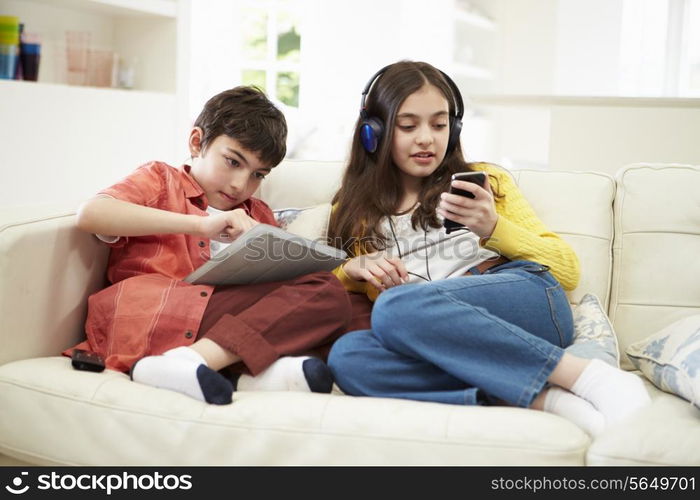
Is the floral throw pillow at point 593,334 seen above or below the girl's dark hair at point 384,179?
below

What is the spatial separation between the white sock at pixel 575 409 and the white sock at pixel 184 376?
1.73 ft

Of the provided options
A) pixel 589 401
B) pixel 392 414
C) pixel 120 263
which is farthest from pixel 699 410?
pixel 120 263

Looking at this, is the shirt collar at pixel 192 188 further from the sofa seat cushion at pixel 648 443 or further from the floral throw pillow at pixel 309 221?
the sofa seat cushion at pixel 648 443

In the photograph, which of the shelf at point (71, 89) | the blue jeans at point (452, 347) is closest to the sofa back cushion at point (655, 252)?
the blue jeans at point (452, 347)

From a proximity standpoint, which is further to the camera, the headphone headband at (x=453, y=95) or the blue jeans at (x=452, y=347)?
the headphone headband at (x=453, y=95)

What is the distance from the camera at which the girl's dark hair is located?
173 centimetres

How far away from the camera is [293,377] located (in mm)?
1384

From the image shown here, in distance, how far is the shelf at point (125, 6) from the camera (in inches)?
108

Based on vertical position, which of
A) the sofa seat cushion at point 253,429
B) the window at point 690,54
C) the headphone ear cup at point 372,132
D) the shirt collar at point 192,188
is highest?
the window at point 690,54

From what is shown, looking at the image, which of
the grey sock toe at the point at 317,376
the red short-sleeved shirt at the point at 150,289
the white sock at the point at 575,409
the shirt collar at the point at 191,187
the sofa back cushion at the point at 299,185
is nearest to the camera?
the white sock at the point at 575,409

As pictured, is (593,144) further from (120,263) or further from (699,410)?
(120,263)

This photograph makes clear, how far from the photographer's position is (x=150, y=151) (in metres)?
3.01

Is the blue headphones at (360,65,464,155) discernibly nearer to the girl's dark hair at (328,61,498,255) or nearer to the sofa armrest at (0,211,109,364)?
the girl's dark hair at (328,61,498,255)

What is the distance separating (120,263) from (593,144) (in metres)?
1.74
